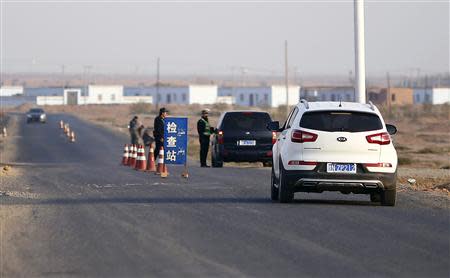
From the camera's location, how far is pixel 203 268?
35.4 feet

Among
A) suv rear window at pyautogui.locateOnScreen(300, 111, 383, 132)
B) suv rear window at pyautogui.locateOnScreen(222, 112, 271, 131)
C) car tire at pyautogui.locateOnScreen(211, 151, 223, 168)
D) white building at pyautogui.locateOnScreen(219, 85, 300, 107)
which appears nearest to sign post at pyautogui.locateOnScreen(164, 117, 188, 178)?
suv rear window at pyautogui.locateOnScreen(222, 112, 271, 131)

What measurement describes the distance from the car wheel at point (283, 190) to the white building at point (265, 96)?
6202 inches

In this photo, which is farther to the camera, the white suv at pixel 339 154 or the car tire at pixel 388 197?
the car tire at pixel 388 197

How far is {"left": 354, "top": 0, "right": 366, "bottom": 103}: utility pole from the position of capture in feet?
100

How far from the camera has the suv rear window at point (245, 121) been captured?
33.3m

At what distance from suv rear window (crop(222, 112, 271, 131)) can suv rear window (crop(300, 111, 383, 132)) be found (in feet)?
49.9

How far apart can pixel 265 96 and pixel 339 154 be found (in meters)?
168

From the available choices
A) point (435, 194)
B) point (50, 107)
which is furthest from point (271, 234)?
point (50, 107)

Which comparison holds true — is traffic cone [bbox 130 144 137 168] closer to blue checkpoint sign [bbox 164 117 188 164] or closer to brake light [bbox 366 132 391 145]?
blue checkpoint sign [bbox 164 117 188 164]

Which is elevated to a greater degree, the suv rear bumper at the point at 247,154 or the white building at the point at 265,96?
the white building at the point at 265,96

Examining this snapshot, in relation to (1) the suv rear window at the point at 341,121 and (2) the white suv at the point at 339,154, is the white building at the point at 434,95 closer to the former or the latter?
(1) the suv rear window at the point at 341,121

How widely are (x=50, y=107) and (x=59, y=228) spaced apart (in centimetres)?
16232

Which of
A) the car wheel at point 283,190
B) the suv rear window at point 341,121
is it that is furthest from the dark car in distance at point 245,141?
the suv rear window at point 341,121

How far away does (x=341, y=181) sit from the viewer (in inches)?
693
